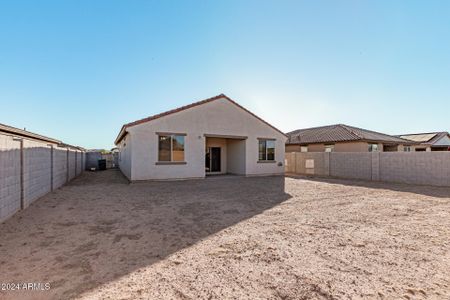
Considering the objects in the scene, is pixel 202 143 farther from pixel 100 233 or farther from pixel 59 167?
pixel 100 233

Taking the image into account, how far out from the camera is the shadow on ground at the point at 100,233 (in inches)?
116

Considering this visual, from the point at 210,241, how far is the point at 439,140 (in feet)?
138

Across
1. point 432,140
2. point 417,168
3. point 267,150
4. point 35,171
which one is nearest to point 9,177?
point 35,171

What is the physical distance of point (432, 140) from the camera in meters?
29.7

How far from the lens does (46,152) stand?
8438mm

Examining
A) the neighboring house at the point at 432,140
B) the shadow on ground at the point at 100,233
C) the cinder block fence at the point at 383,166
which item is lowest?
the shadow on ground at the point at 100,233

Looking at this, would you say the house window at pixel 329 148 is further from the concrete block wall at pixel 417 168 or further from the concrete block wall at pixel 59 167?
the concrete block wall at pixel 59 167

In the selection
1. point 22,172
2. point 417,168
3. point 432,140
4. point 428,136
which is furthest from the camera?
point 428,136

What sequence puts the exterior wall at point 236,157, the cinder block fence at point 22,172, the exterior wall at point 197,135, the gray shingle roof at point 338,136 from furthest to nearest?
1. the gray shingle roof at point 338,136
2. the exterior wall at point 236,157
3. the exterior wall at point 197,135
4. the cinder block fence at point 22,172

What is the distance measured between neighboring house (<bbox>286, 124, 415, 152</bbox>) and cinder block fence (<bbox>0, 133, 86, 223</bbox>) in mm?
21893

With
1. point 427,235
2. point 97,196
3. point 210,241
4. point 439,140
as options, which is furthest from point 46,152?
point 439,140

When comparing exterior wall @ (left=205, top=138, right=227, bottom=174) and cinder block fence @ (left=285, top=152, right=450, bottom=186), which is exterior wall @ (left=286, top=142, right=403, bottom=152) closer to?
cinder block fence @ (left=285, top=152, right=450, bottom=186)

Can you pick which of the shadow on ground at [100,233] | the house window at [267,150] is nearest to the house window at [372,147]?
the house window at [267,150]

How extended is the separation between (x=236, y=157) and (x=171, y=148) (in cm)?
547
